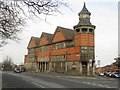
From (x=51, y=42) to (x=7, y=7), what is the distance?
3075 inches

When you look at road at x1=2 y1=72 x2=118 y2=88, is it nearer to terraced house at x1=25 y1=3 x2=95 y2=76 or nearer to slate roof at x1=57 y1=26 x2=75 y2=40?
terraced house at x1=25 y1=3 x2=95 y2=76

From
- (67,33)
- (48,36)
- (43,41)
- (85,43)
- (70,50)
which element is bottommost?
(70,50)

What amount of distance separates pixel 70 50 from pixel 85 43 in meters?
6.19

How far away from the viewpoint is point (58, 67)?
8106cm

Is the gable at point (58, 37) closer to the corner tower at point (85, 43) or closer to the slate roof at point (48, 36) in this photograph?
the slate roof at point (48, 36)

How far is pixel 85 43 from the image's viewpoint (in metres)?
71.1

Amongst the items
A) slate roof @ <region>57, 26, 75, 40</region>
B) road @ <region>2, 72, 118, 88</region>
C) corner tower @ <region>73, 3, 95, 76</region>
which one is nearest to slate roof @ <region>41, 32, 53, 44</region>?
slate roof @ <region>57, 26, 75, 40</region>

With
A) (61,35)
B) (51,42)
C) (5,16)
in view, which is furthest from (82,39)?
(5,16)

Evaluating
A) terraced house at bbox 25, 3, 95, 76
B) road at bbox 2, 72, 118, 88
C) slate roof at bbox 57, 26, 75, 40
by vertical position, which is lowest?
road at bbox 2, 72, 118, 88

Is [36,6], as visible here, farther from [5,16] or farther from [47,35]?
[47,35]

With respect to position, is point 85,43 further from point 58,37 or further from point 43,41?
point 43,41

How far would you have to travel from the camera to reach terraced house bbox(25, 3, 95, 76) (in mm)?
70812

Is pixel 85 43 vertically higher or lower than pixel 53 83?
higher

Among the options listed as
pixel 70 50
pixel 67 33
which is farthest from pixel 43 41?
pixel 70 50
